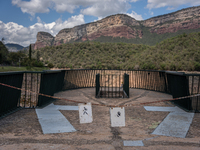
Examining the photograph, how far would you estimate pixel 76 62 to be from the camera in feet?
194

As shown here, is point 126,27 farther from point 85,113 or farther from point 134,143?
point 134,143

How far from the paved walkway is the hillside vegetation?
33.8m

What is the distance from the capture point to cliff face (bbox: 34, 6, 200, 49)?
331 feet

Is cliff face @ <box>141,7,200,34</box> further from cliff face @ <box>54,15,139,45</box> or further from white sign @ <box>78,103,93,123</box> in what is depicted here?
white sign @ <box>78,103,93,123</box>

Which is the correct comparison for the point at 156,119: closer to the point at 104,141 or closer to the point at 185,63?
the point at 104,141

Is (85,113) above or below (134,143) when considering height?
above

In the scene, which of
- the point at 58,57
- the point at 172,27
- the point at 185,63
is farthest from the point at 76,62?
the point at 172,27

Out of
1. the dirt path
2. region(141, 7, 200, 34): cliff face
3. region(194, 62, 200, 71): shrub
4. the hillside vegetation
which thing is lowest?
the dirt path

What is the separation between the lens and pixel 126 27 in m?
Answer: 121

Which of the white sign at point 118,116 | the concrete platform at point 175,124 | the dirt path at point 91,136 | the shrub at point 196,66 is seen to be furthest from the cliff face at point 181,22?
the white sign at point 118,116

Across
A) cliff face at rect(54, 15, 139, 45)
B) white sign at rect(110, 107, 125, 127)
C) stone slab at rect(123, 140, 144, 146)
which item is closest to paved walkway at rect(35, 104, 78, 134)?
white sign at rect(110, 107, 125, 127)

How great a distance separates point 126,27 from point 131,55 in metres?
A: 66.9

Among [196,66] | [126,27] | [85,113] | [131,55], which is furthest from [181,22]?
[85,113]

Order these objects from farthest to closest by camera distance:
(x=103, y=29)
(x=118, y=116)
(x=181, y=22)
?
(x=103, y=29) < (x=181, y=22) < (x=118, y=116)
